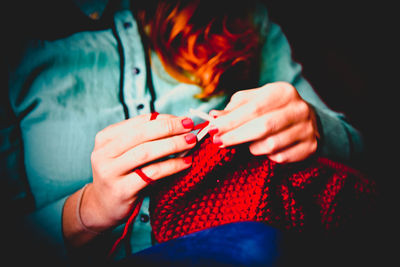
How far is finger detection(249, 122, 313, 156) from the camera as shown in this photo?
0.35m

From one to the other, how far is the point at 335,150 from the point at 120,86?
68 centimetres

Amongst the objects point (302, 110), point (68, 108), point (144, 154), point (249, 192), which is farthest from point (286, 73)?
point (68, 108)

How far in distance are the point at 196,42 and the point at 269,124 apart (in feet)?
1.20

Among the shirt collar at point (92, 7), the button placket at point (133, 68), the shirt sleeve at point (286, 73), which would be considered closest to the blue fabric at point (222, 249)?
the button placket at point (133, 68)

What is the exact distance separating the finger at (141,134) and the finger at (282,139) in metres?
0.16

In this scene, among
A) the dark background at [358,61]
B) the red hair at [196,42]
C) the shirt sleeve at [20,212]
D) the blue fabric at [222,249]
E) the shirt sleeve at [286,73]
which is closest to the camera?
the blue fabric at [222,249]

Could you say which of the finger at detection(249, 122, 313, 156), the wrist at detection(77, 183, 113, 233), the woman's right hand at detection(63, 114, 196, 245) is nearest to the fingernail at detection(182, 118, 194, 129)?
the woman's right hand at detection(63, 114, 196, 245)

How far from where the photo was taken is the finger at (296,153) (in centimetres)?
37

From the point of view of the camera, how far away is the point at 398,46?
2.75ft

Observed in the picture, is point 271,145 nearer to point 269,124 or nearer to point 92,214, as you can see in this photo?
point 269,124

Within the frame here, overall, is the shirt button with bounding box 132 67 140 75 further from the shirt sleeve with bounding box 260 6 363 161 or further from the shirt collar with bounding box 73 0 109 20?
the shirt sleeve with bounding box 260 6 363 161

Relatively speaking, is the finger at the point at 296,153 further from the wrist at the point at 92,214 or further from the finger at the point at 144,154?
the wrist at the point at 92,214

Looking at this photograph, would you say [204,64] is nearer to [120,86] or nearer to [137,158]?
[120,86]

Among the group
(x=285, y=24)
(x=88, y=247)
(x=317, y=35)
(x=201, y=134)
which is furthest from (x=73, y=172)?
(x=317, y=35)
